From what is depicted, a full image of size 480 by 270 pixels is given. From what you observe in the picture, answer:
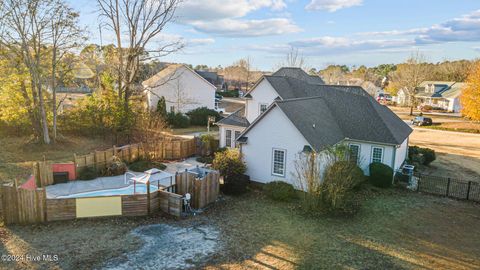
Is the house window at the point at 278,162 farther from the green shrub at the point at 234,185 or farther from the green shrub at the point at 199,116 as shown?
the green shrub at the point at 199,116

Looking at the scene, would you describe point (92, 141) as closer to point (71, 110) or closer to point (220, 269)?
point (71, 110)

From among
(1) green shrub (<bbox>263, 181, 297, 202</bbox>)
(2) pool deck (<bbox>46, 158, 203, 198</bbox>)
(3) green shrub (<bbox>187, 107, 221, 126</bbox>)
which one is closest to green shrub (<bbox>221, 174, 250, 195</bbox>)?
(1) green shrub (<bbox>263, 181, 297, 202</bbox>)

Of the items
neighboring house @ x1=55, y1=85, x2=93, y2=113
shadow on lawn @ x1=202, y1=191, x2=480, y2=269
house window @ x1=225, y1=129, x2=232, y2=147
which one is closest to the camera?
shadow on lawn @ x1=202, y1=191, x2=480, y2=269

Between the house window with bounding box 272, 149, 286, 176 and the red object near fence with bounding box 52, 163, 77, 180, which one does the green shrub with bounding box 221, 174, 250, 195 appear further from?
the red object near fence with bounding box 52, 163, 77, 180

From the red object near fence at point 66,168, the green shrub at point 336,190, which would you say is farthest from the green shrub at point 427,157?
the red object near fence at point 66,168

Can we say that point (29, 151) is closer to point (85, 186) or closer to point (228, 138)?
point (85, 186)

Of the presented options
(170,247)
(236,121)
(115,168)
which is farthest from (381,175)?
(115,168)
